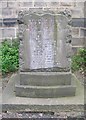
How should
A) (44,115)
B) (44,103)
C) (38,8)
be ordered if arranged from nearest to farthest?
(44,115) → (44,103) → (38,8)

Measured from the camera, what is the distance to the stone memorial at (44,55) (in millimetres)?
4828

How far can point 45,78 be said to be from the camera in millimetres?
4922

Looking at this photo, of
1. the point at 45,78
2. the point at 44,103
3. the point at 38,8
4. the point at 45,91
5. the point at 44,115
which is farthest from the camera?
the point at 38,8

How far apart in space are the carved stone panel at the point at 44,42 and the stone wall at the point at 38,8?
7.42ft

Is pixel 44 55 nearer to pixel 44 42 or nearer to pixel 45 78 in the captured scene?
pixel 44 42

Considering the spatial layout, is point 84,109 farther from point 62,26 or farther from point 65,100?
point 62,26

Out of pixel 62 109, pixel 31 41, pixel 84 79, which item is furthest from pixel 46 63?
pixel 84 79

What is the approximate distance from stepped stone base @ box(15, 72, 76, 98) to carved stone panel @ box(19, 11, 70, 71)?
0.34 feet

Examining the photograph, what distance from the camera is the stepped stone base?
4824 mm

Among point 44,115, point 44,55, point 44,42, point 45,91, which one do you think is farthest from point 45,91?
point 44,42

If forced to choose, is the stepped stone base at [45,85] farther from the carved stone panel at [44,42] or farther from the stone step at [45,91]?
the carved stone panel at [44,42]

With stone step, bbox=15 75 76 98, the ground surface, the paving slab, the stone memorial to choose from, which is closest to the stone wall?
the stone memorial

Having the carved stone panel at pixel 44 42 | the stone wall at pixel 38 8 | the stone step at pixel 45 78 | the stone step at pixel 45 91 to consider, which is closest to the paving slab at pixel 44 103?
the stone step at pixel 45 91

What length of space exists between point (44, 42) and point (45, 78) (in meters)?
0.57
